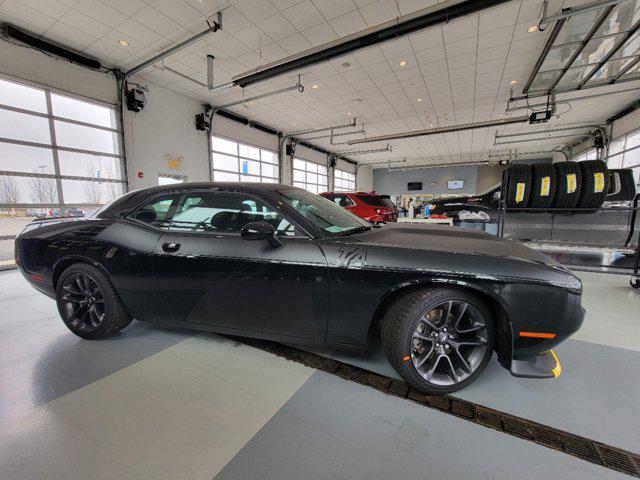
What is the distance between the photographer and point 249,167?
11.8 metres

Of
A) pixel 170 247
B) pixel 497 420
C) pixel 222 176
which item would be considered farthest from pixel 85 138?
pixel 497 420

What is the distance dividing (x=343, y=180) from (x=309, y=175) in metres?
5.21

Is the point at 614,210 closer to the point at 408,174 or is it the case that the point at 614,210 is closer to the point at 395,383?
the point at 395,383

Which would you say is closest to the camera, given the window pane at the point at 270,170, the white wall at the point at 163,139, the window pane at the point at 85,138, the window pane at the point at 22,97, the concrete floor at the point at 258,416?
the concrete floor at the point at 258,416

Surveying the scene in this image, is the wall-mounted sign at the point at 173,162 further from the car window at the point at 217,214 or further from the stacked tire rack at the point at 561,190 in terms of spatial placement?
the stacked tire rack at the point at 561,190

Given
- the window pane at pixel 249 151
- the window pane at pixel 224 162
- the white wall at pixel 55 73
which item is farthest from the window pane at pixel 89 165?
the window pane at pixel 249 151

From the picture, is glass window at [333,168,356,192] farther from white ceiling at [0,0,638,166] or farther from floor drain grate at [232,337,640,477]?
floor drain grate at [232,337,640,477]

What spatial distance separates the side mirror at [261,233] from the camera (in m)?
1.62

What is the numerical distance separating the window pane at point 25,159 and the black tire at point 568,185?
31.6 feet

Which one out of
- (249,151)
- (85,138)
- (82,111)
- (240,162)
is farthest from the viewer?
(249,151)

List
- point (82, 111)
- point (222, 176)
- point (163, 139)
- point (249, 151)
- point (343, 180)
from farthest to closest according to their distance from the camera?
point (343, 180)
point (249, 151)
point (222, 176)
point (163, 139)
point (82, 111)

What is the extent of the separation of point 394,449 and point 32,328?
313 cm

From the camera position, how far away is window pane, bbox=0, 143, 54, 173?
5877 mm

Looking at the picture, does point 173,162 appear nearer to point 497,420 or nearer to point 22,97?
point 22,97
